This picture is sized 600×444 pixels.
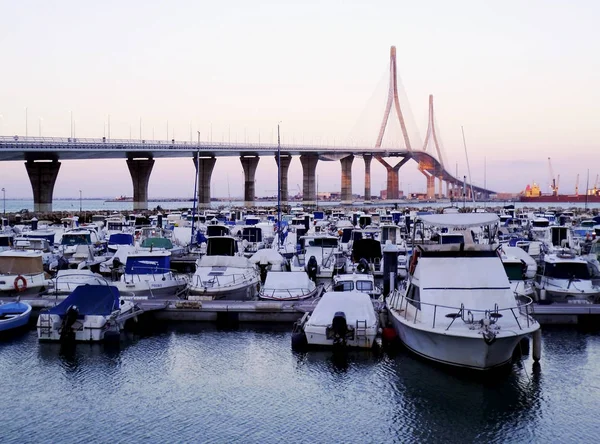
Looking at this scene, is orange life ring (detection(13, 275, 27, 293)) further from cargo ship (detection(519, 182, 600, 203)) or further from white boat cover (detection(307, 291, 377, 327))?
cargo ship (detection(519, 182, 600, 203))

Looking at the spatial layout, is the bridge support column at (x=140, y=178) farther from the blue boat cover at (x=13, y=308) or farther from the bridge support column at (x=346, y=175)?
the blue boat cover at (x=13, y=308)

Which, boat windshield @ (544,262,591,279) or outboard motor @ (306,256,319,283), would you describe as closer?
boat windshield @ (544,262,591,279)

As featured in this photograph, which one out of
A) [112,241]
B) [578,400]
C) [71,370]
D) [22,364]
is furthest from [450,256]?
[112,241]

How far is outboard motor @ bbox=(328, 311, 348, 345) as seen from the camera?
16.4 metres

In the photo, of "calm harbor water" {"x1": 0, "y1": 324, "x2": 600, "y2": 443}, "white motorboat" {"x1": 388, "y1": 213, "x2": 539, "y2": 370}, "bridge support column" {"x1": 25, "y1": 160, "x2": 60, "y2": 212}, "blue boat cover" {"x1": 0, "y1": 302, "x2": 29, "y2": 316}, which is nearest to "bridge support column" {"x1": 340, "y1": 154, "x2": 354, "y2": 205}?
"bridge support column" {"x1": 25, "y1": 160, "x2": 60, "y2": 212}

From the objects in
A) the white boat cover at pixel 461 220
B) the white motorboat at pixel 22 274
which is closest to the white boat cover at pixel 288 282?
the white boat cover at pixel 461 220

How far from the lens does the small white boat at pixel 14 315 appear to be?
18.6 m

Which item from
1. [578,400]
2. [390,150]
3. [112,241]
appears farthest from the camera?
[390,150]

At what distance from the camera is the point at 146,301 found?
67.8ft

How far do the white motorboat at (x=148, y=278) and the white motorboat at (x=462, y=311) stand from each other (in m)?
8.91

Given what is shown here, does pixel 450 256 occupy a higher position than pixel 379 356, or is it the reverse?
pixel 450 256

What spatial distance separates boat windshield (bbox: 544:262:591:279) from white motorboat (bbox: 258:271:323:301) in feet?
24.1

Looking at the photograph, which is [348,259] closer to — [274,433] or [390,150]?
[274,433]

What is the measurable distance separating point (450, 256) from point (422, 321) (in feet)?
5.76
